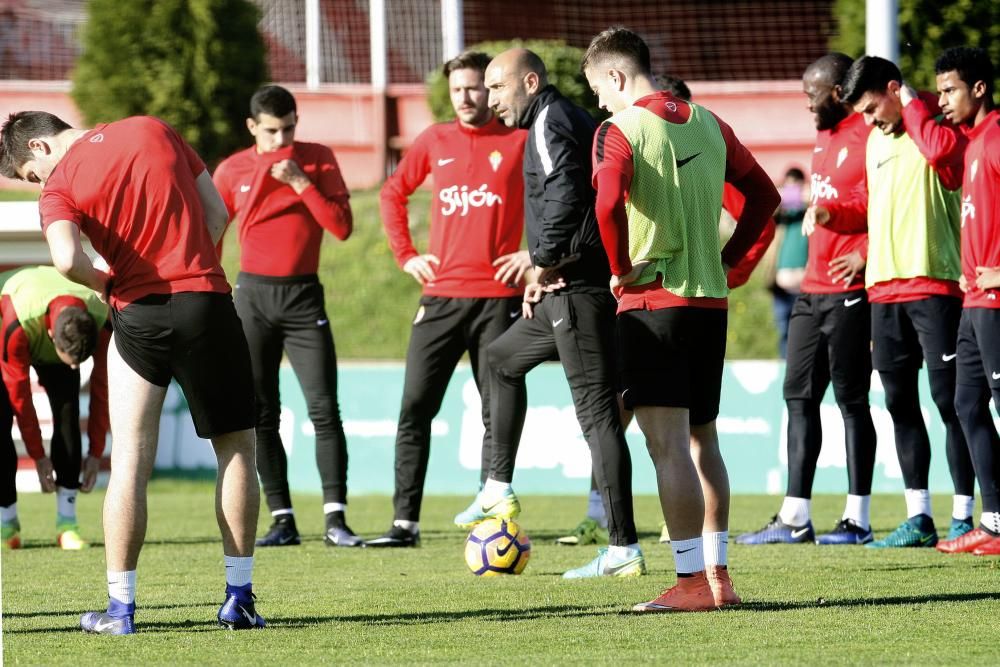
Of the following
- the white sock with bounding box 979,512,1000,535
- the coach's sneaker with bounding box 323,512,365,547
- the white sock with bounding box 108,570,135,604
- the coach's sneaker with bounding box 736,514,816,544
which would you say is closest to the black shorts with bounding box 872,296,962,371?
the white sock with bounding box 979,512,1000,535

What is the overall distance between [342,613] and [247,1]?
724 inches

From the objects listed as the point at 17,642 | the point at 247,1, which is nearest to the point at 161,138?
the point at 17,642

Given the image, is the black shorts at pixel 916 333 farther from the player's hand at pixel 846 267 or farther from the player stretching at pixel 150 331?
the player stretching at pixel 150 331

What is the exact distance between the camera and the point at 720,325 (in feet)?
20.1

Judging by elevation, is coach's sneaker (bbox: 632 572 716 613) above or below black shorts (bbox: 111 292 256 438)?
below

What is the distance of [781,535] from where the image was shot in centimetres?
882

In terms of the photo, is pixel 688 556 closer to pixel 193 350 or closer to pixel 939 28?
pixel 193 350

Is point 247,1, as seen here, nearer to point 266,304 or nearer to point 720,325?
point 266,304

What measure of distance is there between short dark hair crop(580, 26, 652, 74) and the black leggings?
3.08 metres

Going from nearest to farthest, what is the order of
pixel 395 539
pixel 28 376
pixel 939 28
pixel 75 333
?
pixel 75 333
pixel 395 539
pixel 28 376
pixel 939 28

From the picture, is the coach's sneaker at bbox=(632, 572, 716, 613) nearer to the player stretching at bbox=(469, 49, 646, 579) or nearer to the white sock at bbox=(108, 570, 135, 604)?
the player stretching at bbox=(469, 49, 646, 579)

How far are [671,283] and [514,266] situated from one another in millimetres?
2317

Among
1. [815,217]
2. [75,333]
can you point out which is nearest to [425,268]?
[75,333]

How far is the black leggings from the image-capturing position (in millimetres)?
8555
